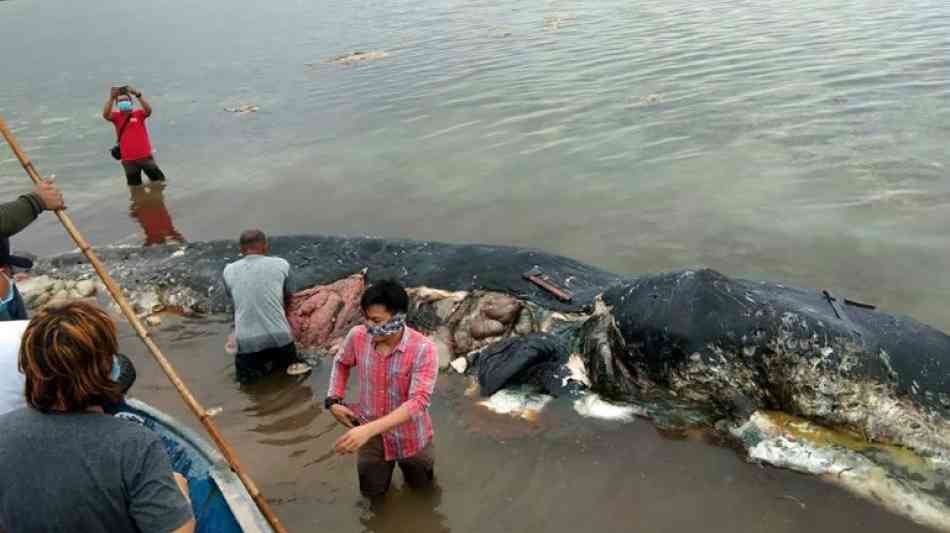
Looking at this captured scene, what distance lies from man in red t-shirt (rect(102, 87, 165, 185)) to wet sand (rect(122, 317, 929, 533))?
7.54m

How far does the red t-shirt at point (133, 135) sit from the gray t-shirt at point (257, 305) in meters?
6.89

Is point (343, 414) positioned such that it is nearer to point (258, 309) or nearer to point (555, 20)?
point (258, 309)

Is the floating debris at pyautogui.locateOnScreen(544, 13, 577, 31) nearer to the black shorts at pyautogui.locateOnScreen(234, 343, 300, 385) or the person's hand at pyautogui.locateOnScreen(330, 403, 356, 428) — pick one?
the black shorts at pyautogui.locateOnScreen(234, 343, 300, 385)

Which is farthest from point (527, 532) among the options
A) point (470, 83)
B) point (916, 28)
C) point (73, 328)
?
point (916, 28)

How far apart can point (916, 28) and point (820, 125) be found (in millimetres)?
8161

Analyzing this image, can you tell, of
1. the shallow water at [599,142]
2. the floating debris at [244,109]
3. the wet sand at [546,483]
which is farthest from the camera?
the floating debris at [244,109]

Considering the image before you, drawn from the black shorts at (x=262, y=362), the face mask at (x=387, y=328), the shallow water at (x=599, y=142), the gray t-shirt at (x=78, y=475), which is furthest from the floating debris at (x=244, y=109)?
the gray t-shirt at (x=78, y=475)

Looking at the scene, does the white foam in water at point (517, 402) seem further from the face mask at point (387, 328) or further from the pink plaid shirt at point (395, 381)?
the face mask at point (387, 328)

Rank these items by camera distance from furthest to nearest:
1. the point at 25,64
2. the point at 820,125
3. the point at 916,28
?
the point at 25,64, the point at 916,28, the point at 820,125

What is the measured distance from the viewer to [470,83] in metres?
17.4

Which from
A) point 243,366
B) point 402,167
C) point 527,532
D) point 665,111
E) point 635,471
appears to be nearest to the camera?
point 527,532

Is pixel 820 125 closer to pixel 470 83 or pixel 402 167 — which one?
pixel 402 167

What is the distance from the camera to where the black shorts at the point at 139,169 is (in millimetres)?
12062

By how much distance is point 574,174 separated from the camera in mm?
10750
